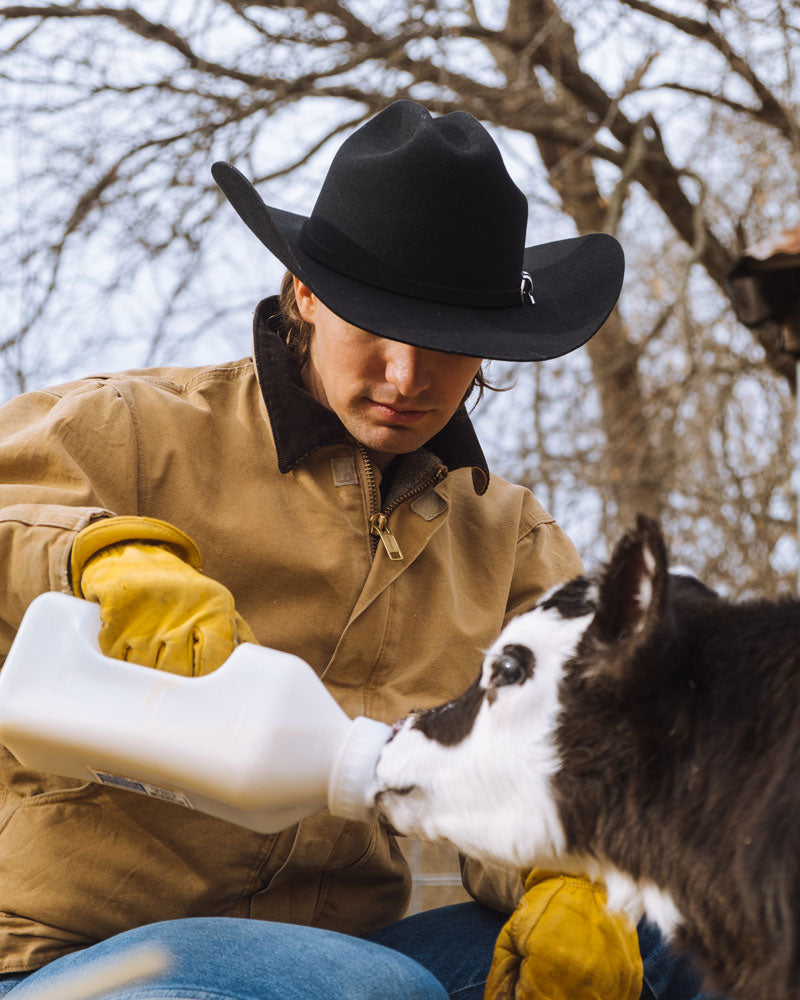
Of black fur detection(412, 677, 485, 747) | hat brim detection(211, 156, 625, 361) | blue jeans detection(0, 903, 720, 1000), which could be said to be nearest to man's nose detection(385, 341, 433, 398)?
hat brim detection(211, 156, 625, 361)

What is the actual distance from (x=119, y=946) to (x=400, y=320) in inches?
50.3

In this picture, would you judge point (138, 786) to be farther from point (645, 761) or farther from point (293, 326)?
point (293, 326)

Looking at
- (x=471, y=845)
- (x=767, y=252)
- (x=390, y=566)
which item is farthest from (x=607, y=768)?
(x=767, y=252)

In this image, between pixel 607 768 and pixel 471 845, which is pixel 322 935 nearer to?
pixel 471 845

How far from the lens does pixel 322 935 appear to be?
7.04 feet

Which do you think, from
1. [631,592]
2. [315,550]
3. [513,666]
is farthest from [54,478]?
[631,592]

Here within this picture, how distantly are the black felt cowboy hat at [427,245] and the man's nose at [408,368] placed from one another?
107 mm

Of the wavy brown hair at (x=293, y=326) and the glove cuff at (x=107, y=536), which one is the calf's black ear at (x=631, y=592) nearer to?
the glove cuff at (x=107, y=536)

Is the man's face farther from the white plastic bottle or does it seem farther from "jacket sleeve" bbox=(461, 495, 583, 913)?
the white plastic bottle

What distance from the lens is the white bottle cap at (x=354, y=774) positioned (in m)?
2.04

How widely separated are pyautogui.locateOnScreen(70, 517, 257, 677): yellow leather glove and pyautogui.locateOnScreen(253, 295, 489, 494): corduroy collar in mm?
601

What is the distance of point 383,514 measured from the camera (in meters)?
2.66

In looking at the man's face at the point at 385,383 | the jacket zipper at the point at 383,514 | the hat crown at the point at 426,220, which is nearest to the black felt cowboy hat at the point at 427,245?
the hat crown at the point at 426,220

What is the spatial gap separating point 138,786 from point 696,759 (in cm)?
99
